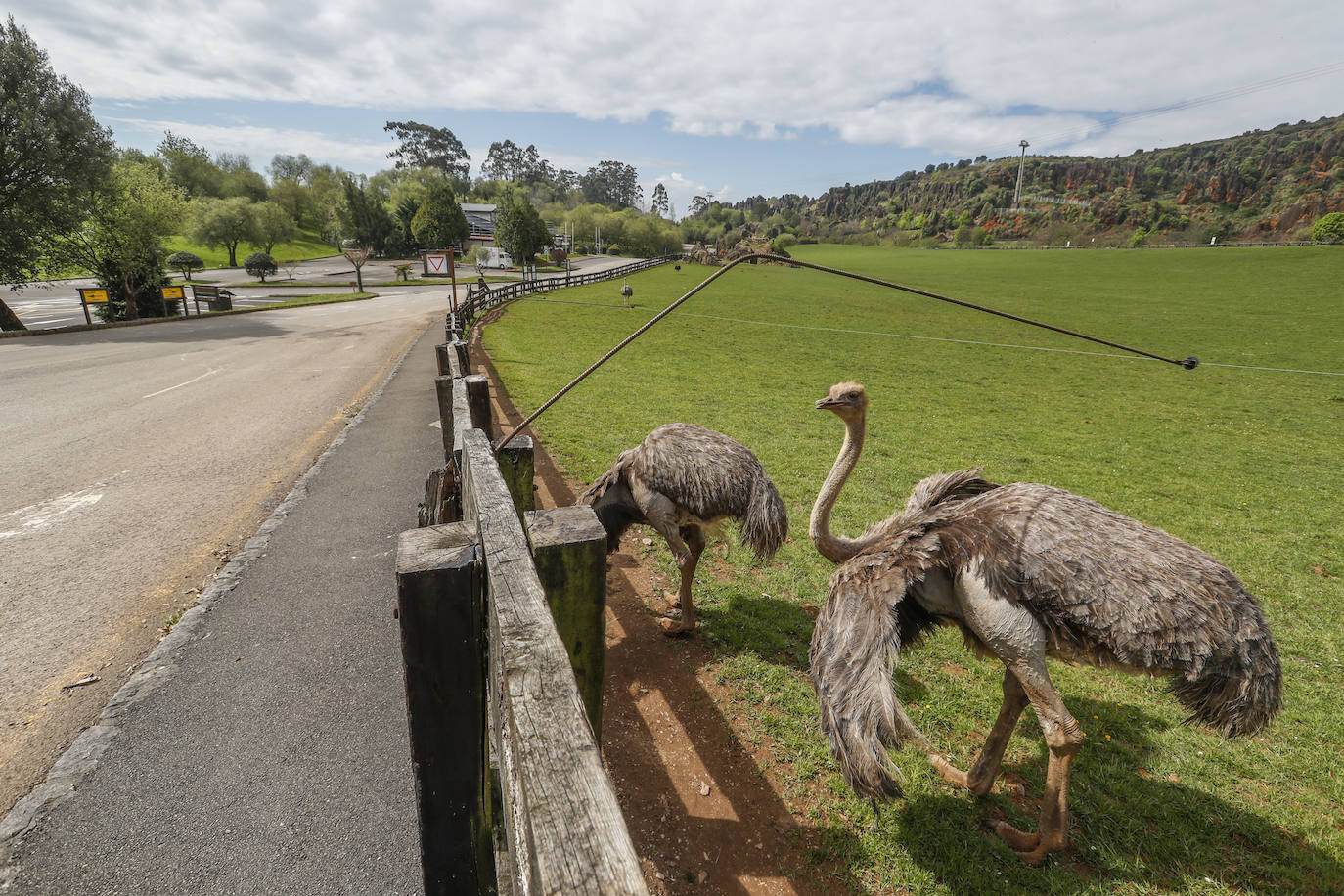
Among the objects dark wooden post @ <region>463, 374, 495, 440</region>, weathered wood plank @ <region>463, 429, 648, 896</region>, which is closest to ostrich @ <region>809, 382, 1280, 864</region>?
weathered wood plank @ <region>463, 429, 648, 896</region>

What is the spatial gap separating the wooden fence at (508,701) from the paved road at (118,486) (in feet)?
10.2

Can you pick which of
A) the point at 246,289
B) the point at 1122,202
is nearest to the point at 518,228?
the point at 246,289

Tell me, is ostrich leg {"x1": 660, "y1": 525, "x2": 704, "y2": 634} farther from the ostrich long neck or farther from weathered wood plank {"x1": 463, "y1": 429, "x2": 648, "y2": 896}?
weathered wood plank {"x1": 463, "y1": 429, "x2": 648, "y2": 896}

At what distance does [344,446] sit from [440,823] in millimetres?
8292

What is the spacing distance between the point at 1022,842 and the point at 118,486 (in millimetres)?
10223

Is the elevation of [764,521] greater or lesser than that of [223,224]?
lesser

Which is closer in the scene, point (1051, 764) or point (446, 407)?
point (1051, 764)

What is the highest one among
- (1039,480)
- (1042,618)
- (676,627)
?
(1042,618)

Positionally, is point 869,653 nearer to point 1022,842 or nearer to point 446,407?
point 1022,842

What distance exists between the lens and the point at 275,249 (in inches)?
2852

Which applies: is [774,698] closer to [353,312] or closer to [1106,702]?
[1106,702]

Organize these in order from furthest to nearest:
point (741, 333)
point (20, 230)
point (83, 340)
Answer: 1. point (741, 333)
2. point (20, 230)
3. point (83, 340)

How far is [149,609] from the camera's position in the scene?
5.07 m

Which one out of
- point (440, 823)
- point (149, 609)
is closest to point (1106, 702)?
point (440, 823)
